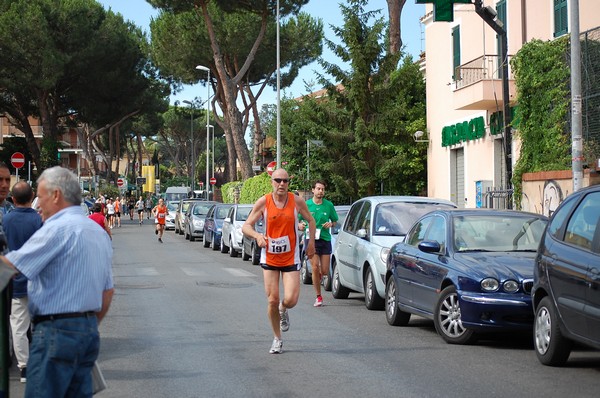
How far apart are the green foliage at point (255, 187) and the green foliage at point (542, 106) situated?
20.9 m

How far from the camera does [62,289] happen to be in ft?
17.2

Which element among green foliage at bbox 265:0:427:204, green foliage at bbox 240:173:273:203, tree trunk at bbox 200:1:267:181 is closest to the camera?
green foliage at bbox 265:0:427:204

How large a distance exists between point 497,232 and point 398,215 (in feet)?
11.3

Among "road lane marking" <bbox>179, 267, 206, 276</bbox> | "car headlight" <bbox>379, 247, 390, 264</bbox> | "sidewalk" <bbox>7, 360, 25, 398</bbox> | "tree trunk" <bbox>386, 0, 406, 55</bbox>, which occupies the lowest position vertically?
"sidewalk" <bbox>7, 360, 25, 398</bbox>

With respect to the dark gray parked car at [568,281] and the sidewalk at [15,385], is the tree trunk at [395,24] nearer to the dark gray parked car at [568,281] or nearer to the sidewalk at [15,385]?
the dark gray parked car at [568,281]

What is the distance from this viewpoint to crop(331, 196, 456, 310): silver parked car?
14273 millimetres

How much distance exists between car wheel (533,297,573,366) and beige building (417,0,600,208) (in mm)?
15994

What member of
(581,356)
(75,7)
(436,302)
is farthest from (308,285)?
(75,7)

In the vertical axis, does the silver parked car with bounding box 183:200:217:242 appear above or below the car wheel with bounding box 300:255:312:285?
above

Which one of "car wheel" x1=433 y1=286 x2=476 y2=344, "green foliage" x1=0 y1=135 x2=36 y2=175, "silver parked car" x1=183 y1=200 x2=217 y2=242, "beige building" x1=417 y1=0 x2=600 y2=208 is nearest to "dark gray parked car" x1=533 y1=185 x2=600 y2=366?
"car wheel" x1=433 y1=286 x2=476 y2=344

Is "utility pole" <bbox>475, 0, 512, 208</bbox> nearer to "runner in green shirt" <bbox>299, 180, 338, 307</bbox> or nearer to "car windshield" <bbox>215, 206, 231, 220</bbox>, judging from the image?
"runner in green shirt" <bbox>299, 180, 338, 307</bbox>

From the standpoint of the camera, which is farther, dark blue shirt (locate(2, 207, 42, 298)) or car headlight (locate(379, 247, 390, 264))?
car headlight (locate(379, 247, 390, 264))

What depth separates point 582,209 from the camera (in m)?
9.19

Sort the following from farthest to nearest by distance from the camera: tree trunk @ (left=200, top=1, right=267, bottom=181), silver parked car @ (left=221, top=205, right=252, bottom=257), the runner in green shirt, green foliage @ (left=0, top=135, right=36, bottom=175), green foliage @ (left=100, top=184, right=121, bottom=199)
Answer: green foliage @ (left=100, top=184, right=121, bottom=199) < green foliage @ (left=0, top=135, right=36, bottom=175) < tree trunk @ (left=200, top=1, right=267, bottom=181) < silver parked car @ (left=221, top=205, right=252, bottom=257) < the runner in green shirt
